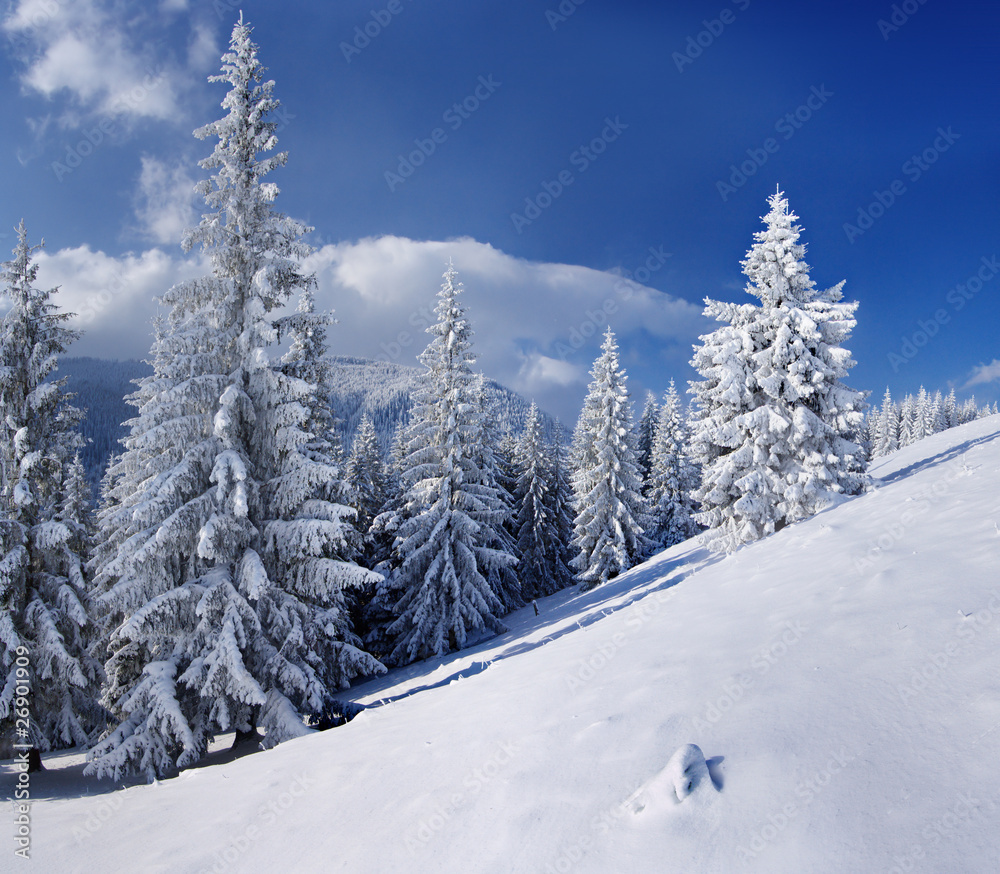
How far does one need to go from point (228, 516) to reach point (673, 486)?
35.4m

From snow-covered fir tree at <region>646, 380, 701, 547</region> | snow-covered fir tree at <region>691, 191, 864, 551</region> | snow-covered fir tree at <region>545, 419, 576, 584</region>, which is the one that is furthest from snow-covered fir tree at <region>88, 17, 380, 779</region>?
snow-covered fir tree at <region>646, 380, 701, 547</region>

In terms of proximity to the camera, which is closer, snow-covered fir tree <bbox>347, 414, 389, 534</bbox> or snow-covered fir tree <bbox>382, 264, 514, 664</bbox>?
snow-covered fir tree <bbox>382, 264, 514, 664</bbox>

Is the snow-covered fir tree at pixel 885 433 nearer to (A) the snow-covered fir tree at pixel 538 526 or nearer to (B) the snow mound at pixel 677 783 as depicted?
(A) the snow-covered fir tree at pixel 538 526

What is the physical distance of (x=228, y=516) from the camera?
428 inches

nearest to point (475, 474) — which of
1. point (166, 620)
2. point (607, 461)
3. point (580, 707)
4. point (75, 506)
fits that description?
point (607, 461)

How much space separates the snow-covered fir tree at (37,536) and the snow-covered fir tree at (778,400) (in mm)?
18525

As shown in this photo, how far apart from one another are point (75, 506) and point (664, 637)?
92.2 feet

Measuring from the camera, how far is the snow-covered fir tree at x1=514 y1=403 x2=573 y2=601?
3825cm

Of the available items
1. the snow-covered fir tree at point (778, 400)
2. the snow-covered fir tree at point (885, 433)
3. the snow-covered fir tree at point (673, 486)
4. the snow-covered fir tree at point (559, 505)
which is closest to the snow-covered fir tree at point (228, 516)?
the snow-covered fir tree at point (778, 400)

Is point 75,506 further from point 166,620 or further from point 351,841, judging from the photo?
point 351,841

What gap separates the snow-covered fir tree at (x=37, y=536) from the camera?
12383 millimetres

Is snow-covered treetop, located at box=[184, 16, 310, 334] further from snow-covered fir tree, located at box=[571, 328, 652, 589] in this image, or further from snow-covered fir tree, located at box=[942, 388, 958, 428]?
snow-covered fir tree, located at box=[942, 388, 958, 428]

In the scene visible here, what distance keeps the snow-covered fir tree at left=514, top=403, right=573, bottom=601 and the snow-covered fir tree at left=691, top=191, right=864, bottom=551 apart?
71.2 ft

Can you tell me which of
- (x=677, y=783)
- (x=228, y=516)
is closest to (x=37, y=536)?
(x=228, y=516)
